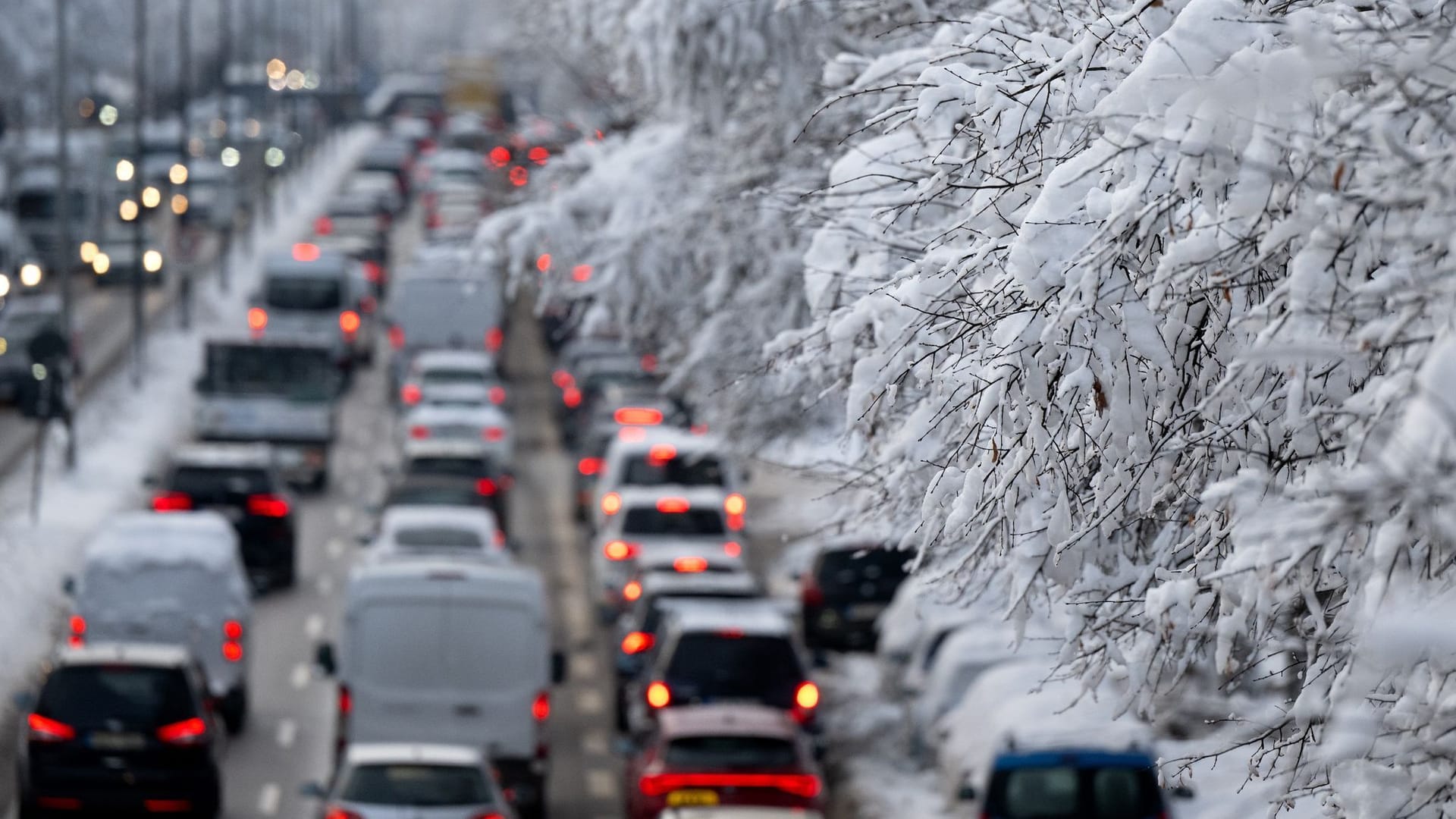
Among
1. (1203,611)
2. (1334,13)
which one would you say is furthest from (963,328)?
(1334,13)

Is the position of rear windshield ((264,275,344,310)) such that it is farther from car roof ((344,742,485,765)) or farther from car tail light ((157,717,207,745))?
car roof ((344,742,485,765))

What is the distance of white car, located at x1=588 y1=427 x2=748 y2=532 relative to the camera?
94.0 feet

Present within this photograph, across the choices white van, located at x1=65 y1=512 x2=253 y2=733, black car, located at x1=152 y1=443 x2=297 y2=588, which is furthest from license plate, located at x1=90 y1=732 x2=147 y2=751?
black car, located at x1=152 y1=443 x2=297 y2=588

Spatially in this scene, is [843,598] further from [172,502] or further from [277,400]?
[277,400]

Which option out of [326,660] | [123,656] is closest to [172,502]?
[326,660]

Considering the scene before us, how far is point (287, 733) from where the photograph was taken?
22750mm

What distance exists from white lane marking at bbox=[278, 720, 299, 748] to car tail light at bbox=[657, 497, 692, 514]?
516cm

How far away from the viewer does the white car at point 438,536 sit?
25125 millimetres

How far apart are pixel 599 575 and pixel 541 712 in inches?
319

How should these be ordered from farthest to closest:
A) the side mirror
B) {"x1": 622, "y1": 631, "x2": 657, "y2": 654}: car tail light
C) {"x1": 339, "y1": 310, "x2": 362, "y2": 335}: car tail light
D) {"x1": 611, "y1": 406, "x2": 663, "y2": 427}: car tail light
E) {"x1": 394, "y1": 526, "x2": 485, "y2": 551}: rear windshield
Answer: {"x1": 339, "y1": 310, "x2": 362, "y2": 335}: car tail light
{"x1": 611, "y1": 406, "x2": 663, "y2": 427}: car tail light
{"x1": 394, "y1": 526, "x2": 485, "y2": 551}: rear windshield
{"x1": 622, "y1": 631, "x2": 657, "y2": 654}: car tail light
the side mirror

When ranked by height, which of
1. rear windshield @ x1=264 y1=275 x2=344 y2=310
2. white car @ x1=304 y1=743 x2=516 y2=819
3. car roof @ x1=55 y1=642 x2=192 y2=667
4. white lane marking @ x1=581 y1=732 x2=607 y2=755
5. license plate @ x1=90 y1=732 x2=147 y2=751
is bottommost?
rear windshield @ x1=264 y1=275 x2=344 y2=310

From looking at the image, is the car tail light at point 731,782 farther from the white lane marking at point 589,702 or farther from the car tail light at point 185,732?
the white lane marking at point 589,702

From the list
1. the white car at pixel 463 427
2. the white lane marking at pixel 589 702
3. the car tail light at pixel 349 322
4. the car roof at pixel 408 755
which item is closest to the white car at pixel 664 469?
the white lane marking at pixel 589 702

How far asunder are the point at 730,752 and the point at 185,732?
4.06 m
